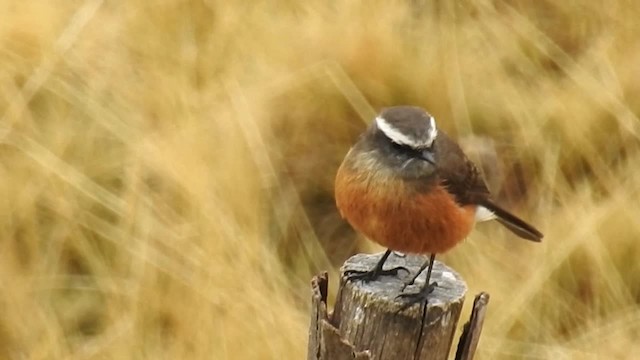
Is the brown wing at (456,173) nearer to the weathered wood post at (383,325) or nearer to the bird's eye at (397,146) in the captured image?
the bird's eye at (397,146)

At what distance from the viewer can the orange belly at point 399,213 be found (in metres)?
2.79

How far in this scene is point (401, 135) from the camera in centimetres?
286

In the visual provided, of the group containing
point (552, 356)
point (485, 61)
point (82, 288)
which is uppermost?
point (485, 61)

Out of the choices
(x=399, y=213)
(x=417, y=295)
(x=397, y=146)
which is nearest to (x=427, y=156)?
(x=397, y=146)

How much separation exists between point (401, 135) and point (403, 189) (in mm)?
136

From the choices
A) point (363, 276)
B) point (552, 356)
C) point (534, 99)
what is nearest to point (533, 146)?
point (534, 99)

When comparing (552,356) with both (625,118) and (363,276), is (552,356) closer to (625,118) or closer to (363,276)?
(625,118)

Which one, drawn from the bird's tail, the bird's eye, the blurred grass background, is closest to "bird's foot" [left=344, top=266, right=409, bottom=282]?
the bird's eye

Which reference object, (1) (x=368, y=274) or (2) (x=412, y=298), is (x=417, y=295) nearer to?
(2) (x=412, y=298)

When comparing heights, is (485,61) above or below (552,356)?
above

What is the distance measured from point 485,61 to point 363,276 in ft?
9.30

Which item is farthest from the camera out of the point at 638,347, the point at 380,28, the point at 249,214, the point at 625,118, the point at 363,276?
the point at 380,28

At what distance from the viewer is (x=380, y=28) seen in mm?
5055

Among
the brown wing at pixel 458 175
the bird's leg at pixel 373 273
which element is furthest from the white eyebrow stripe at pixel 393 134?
the bird's leg at pixel 373 273
